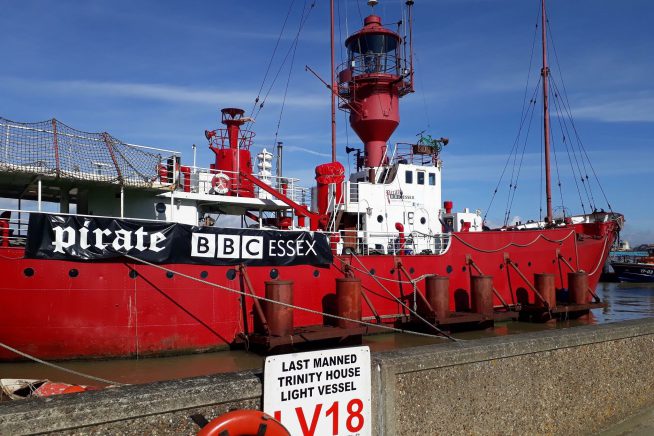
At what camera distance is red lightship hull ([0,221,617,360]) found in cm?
990

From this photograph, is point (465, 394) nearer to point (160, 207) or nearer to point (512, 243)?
point (160, 207)

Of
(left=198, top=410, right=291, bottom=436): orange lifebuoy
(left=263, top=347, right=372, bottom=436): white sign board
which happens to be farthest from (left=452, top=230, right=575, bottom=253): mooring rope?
(left=198, top=410, right=291, bottom=436): orange lifebuoy

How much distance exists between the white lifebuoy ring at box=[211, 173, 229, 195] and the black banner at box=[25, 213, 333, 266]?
2.55 meters

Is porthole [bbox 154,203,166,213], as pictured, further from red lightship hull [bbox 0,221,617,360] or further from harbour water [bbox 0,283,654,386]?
harbour water [bbox 0,283,654,386]

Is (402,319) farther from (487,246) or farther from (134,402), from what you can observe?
(134,402)

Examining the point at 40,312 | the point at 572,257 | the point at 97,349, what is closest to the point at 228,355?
the point at 97,349

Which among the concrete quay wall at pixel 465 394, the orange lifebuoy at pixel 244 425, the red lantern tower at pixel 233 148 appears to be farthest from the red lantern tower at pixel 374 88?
the orange lifebuoy at pixel 244 425

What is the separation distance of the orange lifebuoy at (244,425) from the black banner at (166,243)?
27.4 feet

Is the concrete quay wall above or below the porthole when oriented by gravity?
below

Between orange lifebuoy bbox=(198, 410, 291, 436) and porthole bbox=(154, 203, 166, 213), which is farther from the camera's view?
porthole bbox=(154, 203, 166, 213)

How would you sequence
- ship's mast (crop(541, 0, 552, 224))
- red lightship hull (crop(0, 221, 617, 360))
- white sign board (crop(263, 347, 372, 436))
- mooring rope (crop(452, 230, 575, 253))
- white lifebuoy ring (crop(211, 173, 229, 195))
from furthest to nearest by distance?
ship's mast (crop(541, 0, 552, 224)), mooring rope (crop(452, 230, 575, 253)), white lifebuoy ring (crop(211, 173, 229, 195)), red lightship hull (crop(0, 221, 617, 360)), white sign board (crop(263, 347, 372, 436))

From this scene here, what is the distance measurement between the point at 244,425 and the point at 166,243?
28.5 ft

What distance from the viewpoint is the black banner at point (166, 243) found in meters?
10.0

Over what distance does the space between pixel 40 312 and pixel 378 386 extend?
28.0ft
